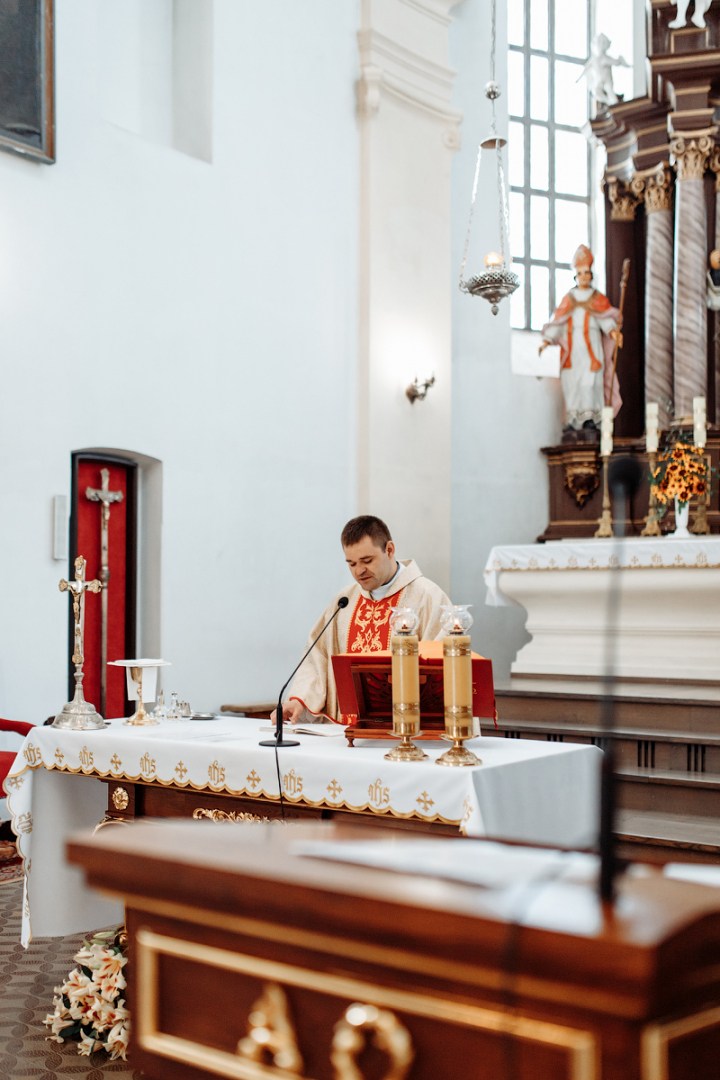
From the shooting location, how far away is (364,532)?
13.3ft

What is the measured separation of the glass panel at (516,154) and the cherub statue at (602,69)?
0.86 metres

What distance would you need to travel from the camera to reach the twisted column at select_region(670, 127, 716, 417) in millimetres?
9828

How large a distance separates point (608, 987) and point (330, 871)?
12.4 inches

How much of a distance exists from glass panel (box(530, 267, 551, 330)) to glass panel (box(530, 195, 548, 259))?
7.3 inches

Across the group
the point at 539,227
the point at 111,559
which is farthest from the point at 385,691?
the point at 539,227

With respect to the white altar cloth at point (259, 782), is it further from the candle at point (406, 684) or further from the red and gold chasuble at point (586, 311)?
the red and gold chasuble at point (586, 311)

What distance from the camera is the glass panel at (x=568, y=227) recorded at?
11.7 metres

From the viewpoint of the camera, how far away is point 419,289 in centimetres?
980

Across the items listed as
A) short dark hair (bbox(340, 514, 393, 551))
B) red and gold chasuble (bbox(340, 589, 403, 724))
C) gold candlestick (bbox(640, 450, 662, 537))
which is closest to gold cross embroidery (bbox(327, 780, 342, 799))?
red and gold chasuble (bbox(340, 589, 403, 724))

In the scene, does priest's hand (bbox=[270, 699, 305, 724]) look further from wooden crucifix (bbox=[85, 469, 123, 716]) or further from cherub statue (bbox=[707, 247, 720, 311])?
cherub statue (bbox=[707, 247, 720, 311])

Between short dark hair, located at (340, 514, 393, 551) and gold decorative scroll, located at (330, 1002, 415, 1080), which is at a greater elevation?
short dark hair, located at (340, 514, 393, 551)

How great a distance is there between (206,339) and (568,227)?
544cm

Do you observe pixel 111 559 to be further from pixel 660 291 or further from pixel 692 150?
pixel 692 150

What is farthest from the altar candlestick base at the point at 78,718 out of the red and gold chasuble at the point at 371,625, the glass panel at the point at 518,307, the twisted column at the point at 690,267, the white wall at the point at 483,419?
the glass panel at the point at 518,307
